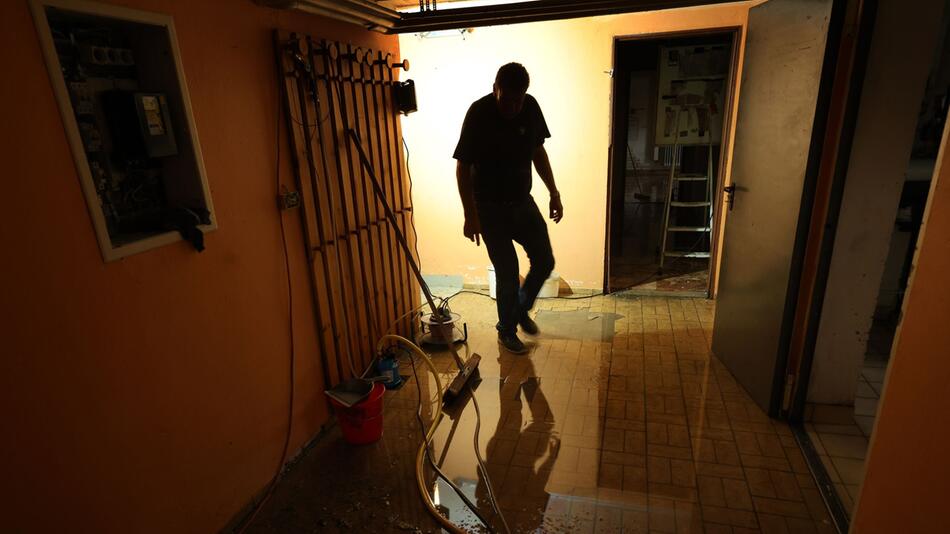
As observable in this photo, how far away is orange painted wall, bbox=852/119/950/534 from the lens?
3.27ft

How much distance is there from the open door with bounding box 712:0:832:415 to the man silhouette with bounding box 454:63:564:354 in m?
1.05

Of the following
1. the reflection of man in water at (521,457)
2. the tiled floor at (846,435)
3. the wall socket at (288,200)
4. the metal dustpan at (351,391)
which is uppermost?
the wall socket at (288,200)

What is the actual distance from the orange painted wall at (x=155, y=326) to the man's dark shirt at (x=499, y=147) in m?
0.93

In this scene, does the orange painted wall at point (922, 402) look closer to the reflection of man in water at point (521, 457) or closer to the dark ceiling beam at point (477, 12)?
the reflection of man in water at point (521, 457)

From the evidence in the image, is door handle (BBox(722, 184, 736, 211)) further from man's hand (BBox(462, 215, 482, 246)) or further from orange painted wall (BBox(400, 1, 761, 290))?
man's hand (BBox(462, 215, 482, 246))

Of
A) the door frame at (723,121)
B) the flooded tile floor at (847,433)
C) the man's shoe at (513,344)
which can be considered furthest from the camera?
the door frame at (723,121)

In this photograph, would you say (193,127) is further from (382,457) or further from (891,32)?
(891,32)

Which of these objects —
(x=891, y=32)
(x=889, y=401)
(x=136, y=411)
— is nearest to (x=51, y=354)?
(x=136, y=411)

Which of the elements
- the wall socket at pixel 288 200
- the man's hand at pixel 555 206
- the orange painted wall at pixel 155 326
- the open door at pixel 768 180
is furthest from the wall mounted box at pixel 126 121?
the open door at pixel 768 180

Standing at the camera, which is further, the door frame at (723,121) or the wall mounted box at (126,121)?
the door frame at (723,121)

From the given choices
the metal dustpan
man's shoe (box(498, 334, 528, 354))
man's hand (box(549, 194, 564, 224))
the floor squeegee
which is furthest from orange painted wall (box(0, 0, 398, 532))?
man's hand (box(549, 194, 564, 224))

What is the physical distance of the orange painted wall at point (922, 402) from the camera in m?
1.00

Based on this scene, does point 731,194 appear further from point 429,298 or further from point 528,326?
point 429,298

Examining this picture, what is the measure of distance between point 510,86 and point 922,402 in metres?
2.04
